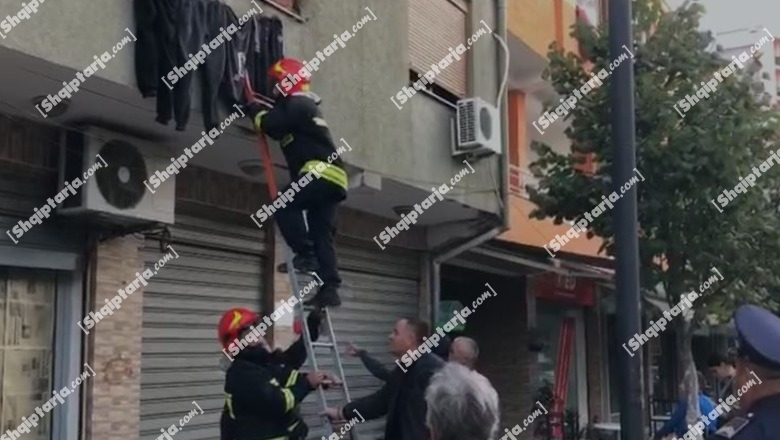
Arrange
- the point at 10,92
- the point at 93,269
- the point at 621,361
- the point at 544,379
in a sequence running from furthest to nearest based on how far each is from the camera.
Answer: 1. the point at 544,379
2. the point at 93,269
3. the point at 621,361
4. the point at 10,92

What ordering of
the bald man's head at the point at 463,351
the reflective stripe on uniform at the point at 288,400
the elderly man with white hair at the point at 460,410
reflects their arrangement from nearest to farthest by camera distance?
the elderly man with white hair at the point at 460,410
the reflective stripe on uniform at the point at 288,400
the bald man's head at the point at 463,351

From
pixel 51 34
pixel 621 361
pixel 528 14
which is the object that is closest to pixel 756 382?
pixel 621 361

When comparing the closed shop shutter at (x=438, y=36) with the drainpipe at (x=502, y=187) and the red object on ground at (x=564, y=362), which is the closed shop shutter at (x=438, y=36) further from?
the red object on ground at (x=564, y=362)

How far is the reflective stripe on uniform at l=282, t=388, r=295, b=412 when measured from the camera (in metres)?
5.55

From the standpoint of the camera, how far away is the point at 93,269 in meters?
7.36

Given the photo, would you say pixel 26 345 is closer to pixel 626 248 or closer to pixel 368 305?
pixel 626 248

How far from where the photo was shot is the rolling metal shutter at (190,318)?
8078 mm

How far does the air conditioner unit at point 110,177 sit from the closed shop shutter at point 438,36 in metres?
3.81

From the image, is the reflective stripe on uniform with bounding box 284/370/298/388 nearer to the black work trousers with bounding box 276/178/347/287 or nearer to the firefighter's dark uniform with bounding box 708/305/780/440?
the black work trousers with bounding box 276/178/347/287

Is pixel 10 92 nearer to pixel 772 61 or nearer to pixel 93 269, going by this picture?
pixel 93 269

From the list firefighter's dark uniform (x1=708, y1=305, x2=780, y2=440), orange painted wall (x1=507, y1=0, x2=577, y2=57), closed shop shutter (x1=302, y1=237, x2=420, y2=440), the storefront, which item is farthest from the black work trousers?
the storefront

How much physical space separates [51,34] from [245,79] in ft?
5.20

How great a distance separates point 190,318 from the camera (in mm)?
8523

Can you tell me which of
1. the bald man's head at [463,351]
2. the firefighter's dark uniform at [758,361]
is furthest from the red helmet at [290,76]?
the firefighter's dark uniform at [758,361]
